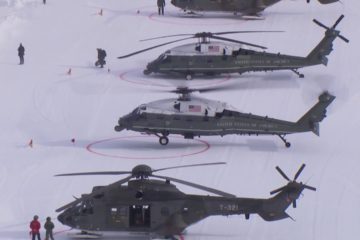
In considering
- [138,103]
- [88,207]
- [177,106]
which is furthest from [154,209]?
[138,103]

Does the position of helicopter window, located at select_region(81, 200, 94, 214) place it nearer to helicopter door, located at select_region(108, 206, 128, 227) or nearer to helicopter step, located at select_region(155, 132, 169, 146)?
helicopter door, located at select_region(108, 206, 128, 227)

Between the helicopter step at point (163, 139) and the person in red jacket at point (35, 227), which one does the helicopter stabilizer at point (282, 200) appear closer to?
the person in red jacket at point (35, 227)

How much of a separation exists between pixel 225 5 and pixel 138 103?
19.1 m

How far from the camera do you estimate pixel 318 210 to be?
27.9m

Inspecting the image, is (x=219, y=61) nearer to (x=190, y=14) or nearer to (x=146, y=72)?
(x=146, y=72)

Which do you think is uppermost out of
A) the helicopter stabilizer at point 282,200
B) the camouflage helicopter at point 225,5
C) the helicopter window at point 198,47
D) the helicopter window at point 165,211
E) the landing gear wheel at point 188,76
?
the camouflage helicopter at point 225,5

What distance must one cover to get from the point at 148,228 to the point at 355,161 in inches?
504

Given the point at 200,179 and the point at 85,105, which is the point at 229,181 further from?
the point at 85,105

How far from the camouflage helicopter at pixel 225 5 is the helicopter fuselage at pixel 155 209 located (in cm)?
3580

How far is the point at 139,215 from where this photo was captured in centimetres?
2391

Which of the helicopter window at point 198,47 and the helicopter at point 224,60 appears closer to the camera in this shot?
the helicopter at point 224,60

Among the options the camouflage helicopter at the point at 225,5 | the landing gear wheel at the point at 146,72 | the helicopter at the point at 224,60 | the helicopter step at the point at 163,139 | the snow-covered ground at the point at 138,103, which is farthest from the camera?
the camouflage helicopter at the point at 225,5

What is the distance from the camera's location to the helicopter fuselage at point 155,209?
23578mm

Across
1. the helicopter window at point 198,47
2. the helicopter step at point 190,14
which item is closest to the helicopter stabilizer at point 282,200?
the helicopter window at point 198,47
